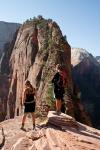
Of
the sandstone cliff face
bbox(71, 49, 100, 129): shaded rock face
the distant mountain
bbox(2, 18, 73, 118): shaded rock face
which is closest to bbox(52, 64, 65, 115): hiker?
the sandstone cliff face

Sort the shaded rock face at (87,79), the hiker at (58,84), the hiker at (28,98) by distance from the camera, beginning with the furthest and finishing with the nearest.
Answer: the shaded rock face at (87,79)
the hiker at (58,84)
the hiker at (28,98)

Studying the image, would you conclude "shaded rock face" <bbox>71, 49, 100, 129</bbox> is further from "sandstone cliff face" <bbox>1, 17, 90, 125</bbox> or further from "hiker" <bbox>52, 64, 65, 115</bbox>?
"hiker" <bbox>52, 64, 65, 115</bbox>

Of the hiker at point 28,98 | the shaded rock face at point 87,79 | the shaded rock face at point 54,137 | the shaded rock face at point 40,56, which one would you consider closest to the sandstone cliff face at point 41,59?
the shaded rock face at point 40,56

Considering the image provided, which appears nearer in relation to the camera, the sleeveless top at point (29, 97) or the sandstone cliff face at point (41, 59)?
the sleeveless top at point (29, 97)

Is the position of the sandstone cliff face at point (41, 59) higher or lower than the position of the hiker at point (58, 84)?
higher

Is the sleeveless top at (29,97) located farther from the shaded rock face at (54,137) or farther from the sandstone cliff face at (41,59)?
the sandstone cliff face at (41,59)

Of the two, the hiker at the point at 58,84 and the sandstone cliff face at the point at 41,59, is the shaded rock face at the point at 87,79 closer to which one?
the sandstone cliff face at the point at 41,59

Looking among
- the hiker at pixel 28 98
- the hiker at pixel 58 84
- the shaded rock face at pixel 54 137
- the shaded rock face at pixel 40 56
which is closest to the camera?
the shaded rock face at pixel 54 137

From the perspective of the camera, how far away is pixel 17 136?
14.9m

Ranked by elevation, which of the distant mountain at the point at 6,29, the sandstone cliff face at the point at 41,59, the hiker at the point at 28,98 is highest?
the distant mountain at the point at 6,29

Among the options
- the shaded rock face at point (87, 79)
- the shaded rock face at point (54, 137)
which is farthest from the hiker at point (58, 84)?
the shaded rock face at point (87, 79)

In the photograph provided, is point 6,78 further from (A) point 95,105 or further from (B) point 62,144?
(B) point 62,144

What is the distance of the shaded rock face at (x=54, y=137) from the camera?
12008mm

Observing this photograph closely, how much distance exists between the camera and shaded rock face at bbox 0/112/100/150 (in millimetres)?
12008
